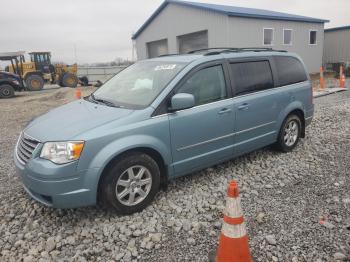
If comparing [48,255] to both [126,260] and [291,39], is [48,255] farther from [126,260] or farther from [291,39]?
[291,39]

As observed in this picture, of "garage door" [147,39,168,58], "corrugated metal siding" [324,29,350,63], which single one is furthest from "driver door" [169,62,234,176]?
"corrugated metal siding" [324,29,350,63]

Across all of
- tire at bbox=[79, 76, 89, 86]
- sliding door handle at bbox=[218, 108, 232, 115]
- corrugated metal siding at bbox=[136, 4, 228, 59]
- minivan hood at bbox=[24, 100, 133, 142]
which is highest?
corrugated metal siding at bbox=[136, 4, 228, 59]

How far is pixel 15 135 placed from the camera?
24.3ft

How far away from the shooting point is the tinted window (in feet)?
12.5

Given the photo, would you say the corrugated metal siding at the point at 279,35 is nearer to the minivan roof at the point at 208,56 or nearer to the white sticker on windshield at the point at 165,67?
the minivan roof at the point at 208,56

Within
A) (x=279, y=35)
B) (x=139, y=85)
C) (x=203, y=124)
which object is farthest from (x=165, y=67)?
(x=279, y=35)

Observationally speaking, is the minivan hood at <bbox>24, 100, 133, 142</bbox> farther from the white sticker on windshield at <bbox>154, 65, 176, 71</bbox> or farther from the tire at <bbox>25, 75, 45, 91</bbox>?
the tire at <bbox>25, 75, 45, 91</bbox>

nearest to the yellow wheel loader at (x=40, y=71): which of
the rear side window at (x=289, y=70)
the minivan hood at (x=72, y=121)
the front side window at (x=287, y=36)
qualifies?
the front side window at (x=287, y=36)

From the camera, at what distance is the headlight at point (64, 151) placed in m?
2.98

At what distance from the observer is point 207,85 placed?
3973 millimetres


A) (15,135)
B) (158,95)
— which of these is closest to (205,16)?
(15,135)

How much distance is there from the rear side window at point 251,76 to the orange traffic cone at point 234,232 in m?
2.18

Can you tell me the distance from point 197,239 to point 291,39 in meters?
19.5

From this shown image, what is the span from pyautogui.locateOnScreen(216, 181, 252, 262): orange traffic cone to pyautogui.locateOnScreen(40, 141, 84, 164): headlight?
5.12ft
